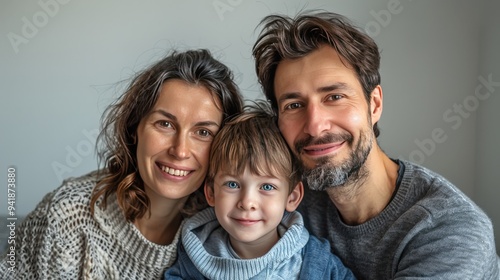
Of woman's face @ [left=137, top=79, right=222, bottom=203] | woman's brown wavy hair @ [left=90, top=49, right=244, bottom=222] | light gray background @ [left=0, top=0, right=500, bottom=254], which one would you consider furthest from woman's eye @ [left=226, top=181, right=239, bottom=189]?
light gray background @ [left=0, top=0, right=500, bottom=254]

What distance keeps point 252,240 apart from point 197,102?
1.40 ft

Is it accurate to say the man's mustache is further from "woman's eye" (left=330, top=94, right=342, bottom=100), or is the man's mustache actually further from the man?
"woman's eye" (left=330, top=94, right=342, bottom=100)

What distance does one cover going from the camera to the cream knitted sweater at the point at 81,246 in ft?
5.26

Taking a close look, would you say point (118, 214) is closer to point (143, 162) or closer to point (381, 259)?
point (143, 162)

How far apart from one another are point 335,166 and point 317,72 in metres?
0.27

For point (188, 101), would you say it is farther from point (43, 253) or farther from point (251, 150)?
point (43, 253)

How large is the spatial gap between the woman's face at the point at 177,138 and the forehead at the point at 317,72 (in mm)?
238

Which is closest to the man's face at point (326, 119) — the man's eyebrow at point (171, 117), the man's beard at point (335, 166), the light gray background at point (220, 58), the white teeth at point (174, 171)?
the man's beard at point (335, 166)

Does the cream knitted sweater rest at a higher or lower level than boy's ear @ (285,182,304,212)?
lower

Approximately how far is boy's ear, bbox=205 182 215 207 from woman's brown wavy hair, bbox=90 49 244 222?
0.11 meters

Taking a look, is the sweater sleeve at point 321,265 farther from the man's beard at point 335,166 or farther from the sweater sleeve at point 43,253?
the sweater sleeve at point 43,253

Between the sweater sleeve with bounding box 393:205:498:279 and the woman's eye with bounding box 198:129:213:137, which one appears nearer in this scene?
the sweater sleeve with bounding box 393:205:498:279

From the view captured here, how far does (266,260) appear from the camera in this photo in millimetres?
1491

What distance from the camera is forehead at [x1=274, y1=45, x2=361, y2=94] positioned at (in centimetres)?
152
